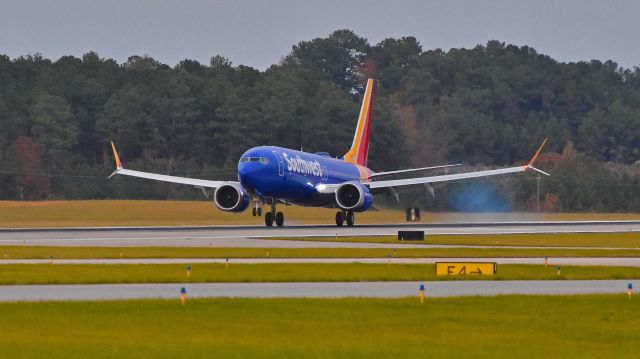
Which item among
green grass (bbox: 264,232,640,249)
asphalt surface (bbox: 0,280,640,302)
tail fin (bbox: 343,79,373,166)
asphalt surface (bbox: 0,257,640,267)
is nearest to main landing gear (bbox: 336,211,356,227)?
tail fin (bbox: 343,79,373,166)

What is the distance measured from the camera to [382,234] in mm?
74188

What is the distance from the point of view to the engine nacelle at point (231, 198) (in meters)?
81.6

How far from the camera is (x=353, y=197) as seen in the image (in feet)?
276

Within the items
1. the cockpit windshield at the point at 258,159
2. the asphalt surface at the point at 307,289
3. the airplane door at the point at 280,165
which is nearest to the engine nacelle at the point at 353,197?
the airplane door at the point at 280,165

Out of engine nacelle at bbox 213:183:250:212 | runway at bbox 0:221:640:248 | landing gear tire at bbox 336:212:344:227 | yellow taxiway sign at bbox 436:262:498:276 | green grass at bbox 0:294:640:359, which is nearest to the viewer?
green grass at bbox 0:294:640:359

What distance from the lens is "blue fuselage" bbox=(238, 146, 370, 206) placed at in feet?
259

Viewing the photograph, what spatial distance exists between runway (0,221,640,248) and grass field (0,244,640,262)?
311 cm

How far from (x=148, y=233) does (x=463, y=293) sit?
39.1m

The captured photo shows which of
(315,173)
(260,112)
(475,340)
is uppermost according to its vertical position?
(260,112)

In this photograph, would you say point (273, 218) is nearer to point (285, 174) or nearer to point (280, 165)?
point (285, 174)

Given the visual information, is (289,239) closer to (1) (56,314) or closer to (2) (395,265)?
(2) (395,265)

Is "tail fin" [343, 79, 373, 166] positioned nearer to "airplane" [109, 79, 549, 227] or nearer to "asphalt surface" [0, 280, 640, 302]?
"airplane" [109, 79, 549, 227]

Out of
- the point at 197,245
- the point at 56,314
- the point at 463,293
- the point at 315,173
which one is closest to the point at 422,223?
A: the point at 315,173

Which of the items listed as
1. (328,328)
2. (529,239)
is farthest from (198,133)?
(328,328)
